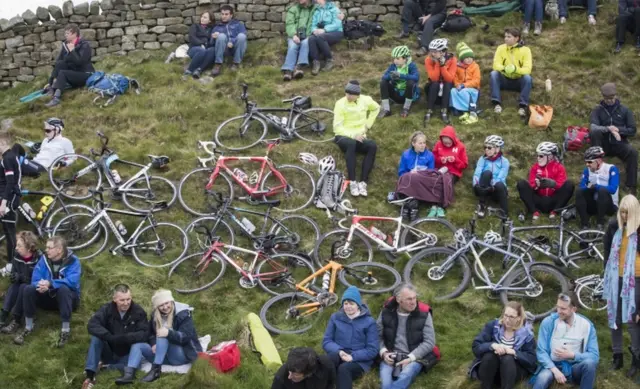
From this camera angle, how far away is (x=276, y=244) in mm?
13578

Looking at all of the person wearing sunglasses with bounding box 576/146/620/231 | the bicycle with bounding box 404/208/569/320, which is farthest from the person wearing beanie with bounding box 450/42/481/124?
the bicycle with bounding box 404/208/569/320

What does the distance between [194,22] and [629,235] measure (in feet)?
38.9

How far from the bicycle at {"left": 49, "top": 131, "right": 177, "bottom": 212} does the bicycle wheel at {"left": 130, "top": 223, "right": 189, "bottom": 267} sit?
2.04 ft

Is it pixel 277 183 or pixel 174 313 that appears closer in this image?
pixel 174 313

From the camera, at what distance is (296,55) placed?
18.7m

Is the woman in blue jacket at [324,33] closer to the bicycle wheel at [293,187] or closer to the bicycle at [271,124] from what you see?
the bicycle at [271,124]

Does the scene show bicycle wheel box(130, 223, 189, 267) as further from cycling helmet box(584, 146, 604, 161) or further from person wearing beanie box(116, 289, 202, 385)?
cycling helmet box(584, 146, 604, 161)

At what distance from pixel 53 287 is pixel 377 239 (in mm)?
4581

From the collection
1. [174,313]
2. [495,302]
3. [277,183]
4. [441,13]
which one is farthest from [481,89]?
[174,313]

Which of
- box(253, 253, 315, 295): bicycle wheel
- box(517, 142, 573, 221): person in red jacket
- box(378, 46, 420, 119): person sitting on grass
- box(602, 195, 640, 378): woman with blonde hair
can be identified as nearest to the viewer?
box(602, 195, 640, 378): woman with blonde hair

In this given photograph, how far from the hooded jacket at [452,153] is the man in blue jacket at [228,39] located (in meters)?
5.46

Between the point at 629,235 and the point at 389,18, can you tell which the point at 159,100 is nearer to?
the point at 389,18

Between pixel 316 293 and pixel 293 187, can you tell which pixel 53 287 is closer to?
pixel 316 293

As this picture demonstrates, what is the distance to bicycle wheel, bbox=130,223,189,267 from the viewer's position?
1364 cm
